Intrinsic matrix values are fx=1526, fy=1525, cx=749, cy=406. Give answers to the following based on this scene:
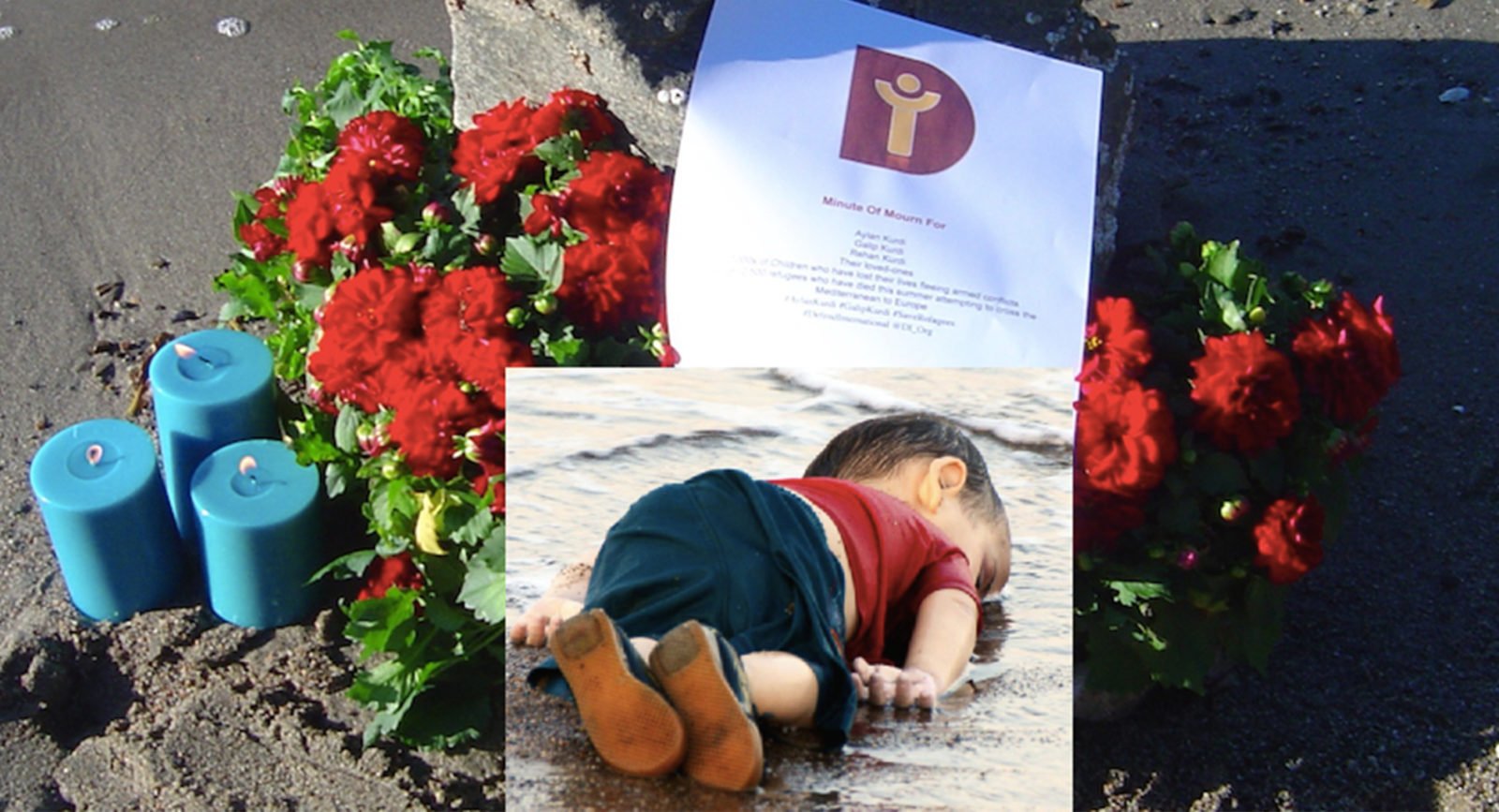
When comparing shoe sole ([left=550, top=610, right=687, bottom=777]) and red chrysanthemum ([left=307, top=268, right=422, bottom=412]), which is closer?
shoe sole ([left=550, top=610, right=687, bottom=777])

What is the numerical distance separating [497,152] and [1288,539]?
136 centimetres

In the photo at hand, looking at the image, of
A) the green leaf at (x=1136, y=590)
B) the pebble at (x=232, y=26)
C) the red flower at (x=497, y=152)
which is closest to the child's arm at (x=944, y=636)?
the green leaf at (x=1136, y=590)

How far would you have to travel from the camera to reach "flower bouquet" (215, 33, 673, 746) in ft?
7.12

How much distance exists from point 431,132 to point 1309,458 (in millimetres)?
1626

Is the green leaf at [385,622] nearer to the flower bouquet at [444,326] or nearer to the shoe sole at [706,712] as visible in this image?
the flower bouquet at [444,326]

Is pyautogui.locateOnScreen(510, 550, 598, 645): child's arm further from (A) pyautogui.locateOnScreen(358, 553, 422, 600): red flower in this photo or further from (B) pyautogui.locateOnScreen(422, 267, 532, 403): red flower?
(A) pyautogui.locateOnScreen(358, 553, 422, 600): red flower

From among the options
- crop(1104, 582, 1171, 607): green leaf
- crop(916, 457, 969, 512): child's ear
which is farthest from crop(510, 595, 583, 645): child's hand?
crop(1104, 582, 1171, 607): green leaf

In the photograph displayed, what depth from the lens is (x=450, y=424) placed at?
6.98 ft

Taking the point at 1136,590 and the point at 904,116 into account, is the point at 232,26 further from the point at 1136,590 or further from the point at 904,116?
the point at 1136,590

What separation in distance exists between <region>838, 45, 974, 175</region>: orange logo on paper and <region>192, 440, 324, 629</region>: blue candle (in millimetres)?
1106

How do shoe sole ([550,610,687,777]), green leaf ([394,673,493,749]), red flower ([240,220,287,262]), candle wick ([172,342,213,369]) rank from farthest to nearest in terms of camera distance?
red flower ([240,220,287,262])
candle wick ([172,342,213,369])
green leaf ([394,673,493,749])
shoe sole ([550,610,687,777])

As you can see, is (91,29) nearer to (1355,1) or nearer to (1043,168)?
(1043,168)

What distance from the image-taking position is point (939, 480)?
1.74m

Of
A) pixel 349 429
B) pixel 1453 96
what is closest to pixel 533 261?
pixel 349 429
